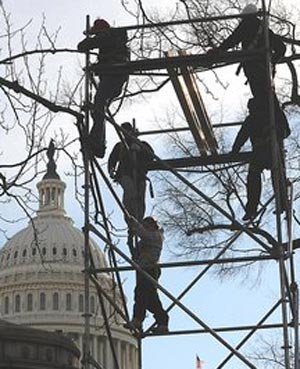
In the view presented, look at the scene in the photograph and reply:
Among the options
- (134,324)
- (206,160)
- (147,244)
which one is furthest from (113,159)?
(134,324)

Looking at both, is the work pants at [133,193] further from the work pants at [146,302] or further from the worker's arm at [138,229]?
the work pants at [146,302]


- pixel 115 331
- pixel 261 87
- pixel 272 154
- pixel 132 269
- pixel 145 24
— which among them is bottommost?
pixel 132 269

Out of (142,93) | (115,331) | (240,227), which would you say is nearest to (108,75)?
(142,93)

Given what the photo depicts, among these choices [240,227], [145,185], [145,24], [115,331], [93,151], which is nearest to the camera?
[240,227]

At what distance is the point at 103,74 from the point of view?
8.62 meters

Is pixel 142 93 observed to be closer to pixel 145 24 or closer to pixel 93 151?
pixel 145 24

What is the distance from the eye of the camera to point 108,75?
8656 mm

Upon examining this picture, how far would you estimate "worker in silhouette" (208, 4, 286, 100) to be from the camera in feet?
27.5

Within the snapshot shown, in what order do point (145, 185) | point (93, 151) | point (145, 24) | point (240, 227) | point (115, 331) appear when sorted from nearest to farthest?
point (240, 227), point (93, 151), point (145, 24), point (145, 185), point (115, 331)

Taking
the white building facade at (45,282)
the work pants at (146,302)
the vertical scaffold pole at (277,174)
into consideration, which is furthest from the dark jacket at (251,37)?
the white building facade at (45,282)

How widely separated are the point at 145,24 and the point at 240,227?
2187 millimetres

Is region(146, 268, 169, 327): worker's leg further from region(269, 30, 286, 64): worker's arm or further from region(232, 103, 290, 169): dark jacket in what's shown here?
region(269, 30, 286, 64): worker's arm

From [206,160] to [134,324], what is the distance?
1595 mm

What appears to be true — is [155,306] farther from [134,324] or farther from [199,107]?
[199,107]
